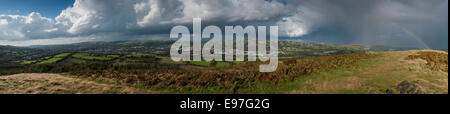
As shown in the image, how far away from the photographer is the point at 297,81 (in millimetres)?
14641

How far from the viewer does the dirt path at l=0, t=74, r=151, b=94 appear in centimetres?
1290

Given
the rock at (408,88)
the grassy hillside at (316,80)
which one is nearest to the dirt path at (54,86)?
the grassy hillside at (316,80)

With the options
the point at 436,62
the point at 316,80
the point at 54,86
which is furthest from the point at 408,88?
the point at 54,86

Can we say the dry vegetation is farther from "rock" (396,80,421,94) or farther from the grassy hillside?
"rock" (396,80,421,94)

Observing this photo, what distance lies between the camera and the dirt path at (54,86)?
1290cm

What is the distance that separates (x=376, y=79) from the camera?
13688 mm

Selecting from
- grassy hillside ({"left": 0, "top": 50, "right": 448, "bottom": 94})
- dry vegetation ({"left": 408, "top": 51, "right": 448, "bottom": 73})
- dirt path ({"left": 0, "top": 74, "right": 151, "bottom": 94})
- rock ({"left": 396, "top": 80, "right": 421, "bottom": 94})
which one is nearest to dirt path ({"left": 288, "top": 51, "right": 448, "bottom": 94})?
grassy hillside ({"left": 0, "top": 50, "right": 448, "bottom": 94})

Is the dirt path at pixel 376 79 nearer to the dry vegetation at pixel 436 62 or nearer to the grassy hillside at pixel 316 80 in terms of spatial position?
the grassy hillside at pixel 316 80

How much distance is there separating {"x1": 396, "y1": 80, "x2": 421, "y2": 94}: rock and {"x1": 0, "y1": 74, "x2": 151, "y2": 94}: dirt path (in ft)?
58.7

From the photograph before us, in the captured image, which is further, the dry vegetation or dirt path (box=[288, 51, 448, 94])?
the dry vegetation

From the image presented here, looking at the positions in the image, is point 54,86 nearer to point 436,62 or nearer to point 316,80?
point 316,80

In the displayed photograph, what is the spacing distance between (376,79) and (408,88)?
244 centimetres
